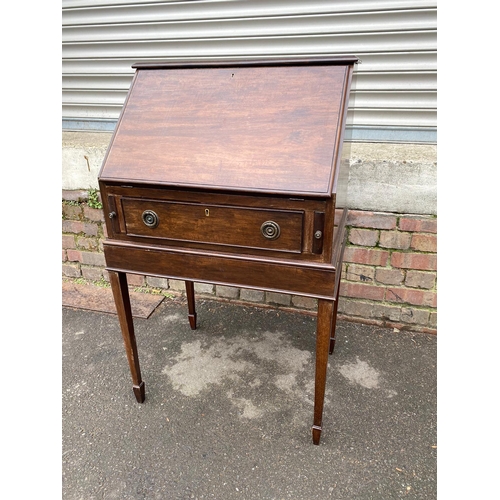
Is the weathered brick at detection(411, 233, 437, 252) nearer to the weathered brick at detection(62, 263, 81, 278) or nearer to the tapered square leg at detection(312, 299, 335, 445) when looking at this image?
the tapered square leg at detection(312, 299, 335, 445)

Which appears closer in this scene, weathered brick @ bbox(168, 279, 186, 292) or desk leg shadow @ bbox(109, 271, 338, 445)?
desk leg shadow @ bbox(109, 271, 338, 445)

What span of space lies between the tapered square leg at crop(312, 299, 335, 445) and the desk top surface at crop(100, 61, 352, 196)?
0.45m

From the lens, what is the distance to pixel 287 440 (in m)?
1.72

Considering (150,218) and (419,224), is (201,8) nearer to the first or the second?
(150,218)

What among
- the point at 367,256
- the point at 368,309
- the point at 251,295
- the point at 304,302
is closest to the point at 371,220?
the point at 367,256

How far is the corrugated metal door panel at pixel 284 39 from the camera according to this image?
6.77 feet

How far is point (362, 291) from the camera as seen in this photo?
8.02ft

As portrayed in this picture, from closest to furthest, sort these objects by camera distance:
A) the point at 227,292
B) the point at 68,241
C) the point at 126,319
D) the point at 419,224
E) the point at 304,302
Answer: the point at 126,319 → the point at 419,224 → the point at 304,302 → the point at 227,292 → the point at 68,241

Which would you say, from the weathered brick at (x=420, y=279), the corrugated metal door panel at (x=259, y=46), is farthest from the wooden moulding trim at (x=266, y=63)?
the weathered brick at (x=420, y=279)

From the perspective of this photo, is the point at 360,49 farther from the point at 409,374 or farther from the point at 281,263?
the point at 409,374

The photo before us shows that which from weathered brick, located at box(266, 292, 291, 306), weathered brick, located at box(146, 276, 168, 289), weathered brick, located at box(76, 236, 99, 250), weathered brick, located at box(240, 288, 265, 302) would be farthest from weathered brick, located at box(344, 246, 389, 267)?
weathered brick, located at box(76, 236, 99, 250)

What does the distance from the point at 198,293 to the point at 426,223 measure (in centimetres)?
159

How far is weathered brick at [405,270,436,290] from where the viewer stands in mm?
2287

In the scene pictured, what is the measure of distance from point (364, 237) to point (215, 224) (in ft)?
3.92
